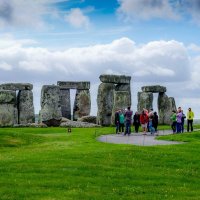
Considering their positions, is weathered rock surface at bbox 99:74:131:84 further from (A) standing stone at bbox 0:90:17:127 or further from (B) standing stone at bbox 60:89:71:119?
(A) standing stone at bbox 0:90:17:127

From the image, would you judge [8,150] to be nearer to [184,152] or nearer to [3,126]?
[184,152]

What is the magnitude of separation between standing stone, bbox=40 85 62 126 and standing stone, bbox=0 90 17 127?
12.1 ft

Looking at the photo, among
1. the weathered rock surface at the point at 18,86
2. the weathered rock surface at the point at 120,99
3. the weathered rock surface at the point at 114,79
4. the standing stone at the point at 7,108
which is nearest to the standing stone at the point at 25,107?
the weathered rock surface at the point at 18,86

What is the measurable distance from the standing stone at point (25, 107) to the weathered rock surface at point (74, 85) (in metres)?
7.45

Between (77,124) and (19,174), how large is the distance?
3600 cm

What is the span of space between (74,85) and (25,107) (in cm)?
897

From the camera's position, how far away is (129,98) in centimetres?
6319

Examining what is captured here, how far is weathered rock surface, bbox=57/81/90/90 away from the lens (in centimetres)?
7125

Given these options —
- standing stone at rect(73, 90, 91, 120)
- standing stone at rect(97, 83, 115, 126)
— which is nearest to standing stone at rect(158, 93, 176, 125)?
standing stone at rect(97, 83, 115, 126)

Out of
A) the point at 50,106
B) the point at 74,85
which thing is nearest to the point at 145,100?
the point at 74,85

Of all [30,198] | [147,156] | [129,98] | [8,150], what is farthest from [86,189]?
[129,98]

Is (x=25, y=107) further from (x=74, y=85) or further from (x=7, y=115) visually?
(x=74, y=85)

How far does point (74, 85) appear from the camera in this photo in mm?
71312

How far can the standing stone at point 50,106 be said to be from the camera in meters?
61.4
